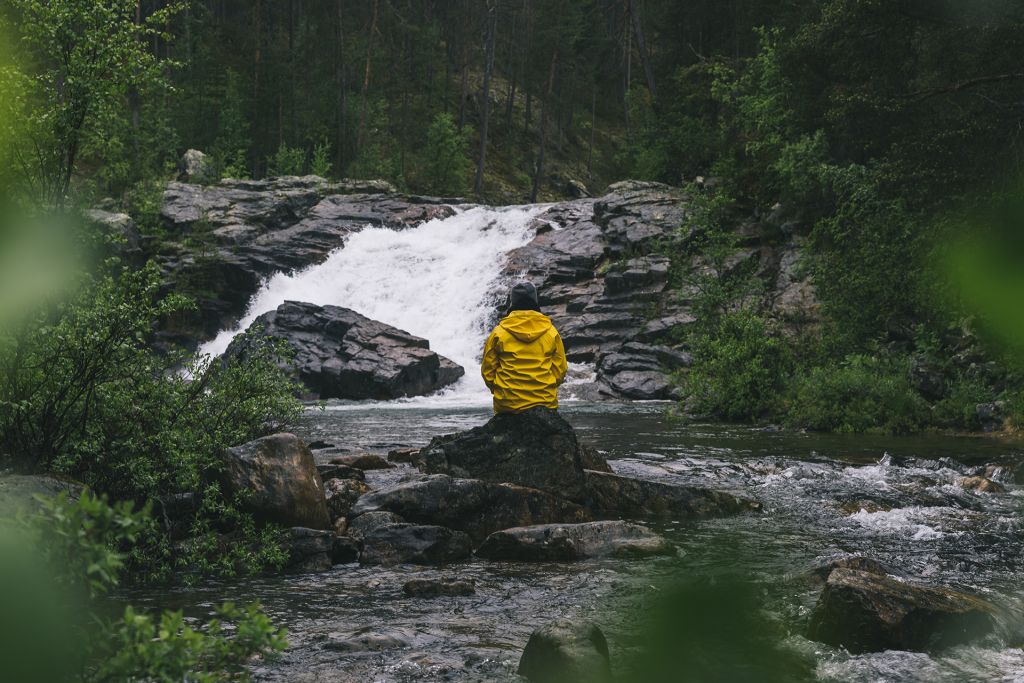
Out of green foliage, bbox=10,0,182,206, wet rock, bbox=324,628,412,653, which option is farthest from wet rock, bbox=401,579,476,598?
green foliage, bbox=10,0,182,206

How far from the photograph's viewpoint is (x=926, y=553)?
25.9 feet

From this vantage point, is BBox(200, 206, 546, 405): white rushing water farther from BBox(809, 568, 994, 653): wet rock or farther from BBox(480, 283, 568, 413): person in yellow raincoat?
BBox(809, 568, 994, 653): wet rock

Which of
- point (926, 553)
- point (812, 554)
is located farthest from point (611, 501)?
point (926, 553)

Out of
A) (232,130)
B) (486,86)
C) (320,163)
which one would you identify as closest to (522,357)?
(320,163)

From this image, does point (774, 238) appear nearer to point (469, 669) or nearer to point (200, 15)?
point (469, 669)

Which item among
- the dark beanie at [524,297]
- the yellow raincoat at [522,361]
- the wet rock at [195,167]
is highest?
the wet rock at [195,167]

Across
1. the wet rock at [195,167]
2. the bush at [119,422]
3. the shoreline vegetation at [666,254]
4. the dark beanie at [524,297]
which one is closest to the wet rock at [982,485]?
the shoreline vegetation at [666,254]

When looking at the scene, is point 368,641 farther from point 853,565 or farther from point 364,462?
point 364,462

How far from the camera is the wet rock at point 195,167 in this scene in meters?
41.3

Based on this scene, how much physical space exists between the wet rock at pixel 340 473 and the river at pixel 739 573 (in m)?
0.26

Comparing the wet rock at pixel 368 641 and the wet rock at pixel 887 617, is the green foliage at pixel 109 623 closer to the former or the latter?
the wet rock at pixel 368 641

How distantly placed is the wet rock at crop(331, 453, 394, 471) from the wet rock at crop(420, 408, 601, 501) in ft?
4.91

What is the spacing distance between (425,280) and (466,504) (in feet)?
77.4

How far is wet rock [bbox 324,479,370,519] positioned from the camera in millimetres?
8922
